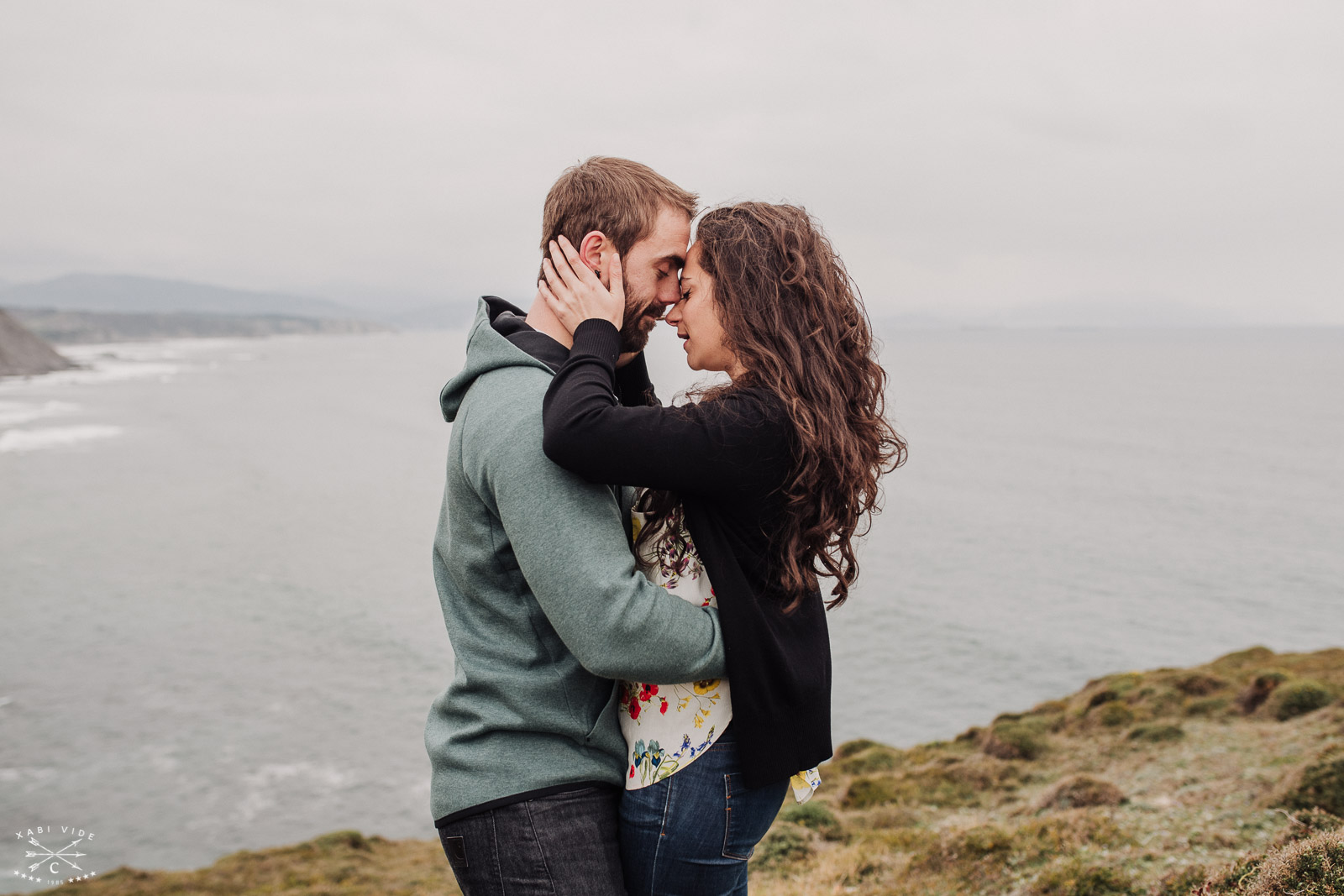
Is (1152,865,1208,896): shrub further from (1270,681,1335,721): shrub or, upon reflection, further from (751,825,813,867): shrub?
(1270,681,1335,721): shrub

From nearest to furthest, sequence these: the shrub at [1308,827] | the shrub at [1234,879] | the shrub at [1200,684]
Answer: the shrub at [1234,879], the shrub at [1308,827], the shrub at [1200,684]

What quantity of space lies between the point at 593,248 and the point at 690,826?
1702 mm

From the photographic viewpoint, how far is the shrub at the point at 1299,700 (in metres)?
14.9

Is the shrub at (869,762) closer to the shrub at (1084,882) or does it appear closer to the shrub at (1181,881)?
the shrub at (1084,882)

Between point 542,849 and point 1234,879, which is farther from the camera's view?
point 1234,879

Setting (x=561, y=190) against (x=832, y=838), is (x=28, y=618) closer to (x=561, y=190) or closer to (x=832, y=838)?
(x=832, y=838)

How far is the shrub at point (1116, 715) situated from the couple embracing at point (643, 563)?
1883 cm

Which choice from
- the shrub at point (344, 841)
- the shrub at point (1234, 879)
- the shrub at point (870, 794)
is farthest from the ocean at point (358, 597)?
the shrub at point (870, 794)

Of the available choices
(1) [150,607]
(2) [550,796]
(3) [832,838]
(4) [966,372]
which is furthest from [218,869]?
(4) [966,372]

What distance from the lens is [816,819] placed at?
13.0m

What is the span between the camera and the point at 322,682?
34.3 m

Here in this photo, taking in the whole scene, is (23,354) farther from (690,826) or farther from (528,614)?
(690,826)

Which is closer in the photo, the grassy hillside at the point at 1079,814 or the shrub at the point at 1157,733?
the grassy hillside at the point at 1079,814

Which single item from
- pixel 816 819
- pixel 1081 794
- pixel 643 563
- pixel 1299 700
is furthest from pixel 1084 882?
pixel 1299 700
